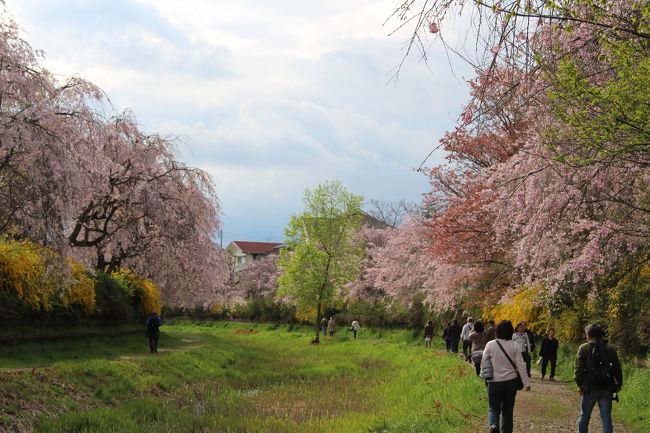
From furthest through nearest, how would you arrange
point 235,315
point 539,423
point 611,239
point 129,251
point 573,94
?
point 235,315
point 129,251
point 611,239
point 539,423
point 573,94

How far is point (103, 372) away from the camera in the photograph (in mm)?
17531

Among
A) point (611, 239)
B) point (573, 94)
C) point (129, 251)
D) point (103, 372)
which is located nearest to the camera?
point (573, 94)

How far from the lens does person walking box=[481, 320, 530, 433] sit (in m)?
8.66

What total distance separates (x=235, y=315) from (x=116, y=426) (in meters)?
63.5

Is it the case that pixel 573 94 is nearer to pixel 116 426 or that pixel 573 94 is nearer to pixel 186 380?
pixel 116 426

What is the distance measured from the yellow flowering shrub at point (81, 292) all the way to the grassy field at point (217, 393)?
1434mm

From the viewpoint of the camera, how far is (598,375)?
8.82 meters

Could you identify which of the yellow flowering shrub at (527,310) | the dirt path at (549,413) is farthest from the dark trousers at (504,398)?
the yellow flowering shrub at (527,310)

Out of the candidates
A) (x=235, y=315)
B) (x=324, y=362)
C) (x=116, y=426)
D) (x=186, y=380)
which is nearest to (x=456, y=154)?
(x=324, y=362)

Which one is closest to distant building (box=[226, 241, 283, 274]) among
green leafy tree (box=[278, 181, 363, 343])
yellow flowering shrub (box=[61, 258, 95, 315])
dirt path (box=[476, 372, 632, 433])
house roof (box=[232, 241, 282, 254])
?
house roof (box=[232, 241, 282, 254])

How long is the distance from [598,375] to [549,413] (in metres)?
4.50

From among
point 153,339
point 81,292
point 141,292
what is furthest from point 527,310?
point 141,292

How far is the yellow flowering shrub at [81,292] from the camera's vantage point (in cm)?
2219

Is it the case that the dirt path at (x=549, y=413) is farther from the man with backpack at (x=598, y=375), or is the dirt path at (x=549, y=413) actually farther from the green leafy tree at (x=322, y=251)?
the green leafy tree at (x=322, y=251)
